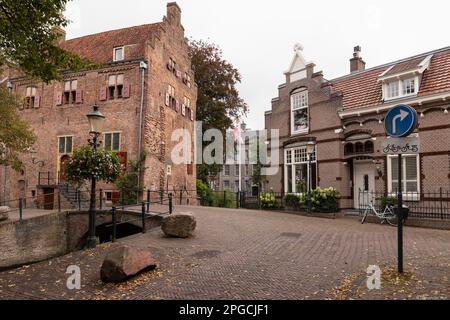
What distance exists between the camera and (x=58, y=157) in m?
25.2

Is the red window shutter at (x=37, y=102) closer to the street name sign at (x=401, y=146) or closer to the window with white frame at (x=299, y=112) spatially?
the window with white frame at (x=299, y=112)

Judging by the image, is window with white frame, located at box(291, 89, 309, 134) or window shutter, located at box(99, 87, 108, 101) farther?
window shutter, located at box(99, 87, 108, 101)

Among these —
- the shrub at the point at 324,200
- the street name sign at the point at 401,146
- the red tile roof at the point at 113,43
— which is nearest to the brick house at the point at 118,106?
the red tile roof at the point at 113,43

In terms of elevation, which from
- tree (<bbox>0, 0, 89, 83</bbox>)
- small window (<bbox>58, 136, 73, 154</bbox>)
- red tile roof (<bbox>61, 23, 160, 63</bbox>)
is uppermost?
red tile roof (<bbox>61, 23, 160, 63</bbox>)

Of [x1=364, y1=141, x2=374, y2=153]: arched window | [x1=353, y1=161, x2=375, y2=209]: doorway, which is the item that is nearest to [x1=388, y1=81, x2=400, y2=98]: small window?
[x1=364, y1=141, x2=374, y2=153]: arched window

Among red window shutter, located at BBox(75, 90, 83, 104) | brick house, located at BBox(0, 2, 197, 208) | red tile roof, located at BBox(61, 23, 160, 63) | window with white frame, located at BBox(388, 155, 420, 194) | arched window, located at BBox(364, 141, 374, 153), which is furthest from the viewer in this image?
red window shutter, located at BBox(75, 90, 83, 104)

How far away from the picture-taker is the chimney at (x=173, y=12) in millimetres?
27047

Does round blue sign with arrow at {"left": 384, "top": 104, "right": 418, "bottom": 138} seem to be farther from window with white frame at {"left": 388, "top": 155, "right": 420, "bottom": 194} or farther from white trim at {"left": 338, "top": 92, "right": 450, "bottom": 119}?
window with white frame at {"left": 388, "top": 155, "right": 420, "bottom": 194}

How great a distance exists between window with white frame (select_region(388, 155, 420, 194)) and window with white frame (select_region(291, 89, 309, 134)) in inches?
206

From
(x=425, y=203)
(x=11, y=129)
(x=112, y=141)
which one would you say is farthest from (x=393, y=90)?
(x=11, y=129)

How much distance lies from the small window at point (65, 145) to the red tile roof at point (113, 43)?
6.11 meters

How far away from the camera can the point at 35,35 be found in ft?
25.7

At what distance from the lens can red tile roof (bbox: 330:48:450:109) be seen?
51.2ft

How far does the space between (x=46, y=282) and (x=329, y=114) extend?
52.0ft
